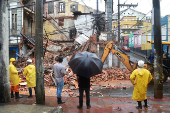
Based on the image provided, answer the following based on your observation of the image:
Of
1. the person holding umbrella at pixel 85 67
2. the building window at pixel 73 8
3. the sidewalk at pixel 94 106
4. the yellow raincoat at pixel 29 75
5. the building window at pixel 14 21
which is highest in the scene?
the building window at pixel 73 8

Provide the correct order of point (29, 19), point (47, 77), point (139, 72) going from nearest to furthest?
point (139, 72) → point (47, 77) → point (29, 19)

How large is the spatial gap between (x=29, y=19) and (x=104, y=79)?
18.5m

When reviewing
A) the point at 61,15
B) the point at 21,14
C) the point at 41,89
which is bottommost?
the point at 41,89

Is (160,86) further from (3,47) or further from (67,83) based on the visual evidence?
(3,47)

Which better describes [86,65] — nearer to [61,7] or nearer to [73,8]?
[73,8]

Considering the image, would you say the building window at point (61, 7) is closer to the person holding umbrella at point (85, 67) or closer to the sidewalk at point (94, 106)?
the sidewalk at point (94, 106)

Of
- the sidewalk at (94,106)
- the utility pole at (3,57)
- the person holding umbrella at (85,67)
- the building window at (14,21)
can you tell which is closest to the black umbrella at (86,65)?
the person holding umbrella at (85,67)

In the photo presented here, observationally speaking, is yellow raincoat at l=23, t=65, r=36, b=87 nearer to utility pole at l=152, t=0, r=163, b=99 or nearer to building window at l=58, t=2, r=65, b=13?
utility pole at l=152, t=0, r=163, b=99

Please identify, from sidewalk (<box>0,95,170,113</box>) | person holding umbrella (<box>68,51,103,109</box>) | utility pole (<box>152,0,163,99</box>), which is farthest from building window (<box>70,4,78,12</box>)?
person holding umbrella (<box>68,51,103,109</box>)

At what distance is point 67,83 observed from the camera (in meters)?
10.1

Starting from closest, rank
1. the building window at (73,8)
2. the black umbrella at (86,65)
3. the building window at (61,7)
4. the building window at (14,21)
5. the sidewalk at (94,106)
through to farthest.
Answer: the sidewalk at (94,106) → the black umbrella at (86,65) → the building window at (14,21) → the building window at (73,8) → the building window at (61,7)

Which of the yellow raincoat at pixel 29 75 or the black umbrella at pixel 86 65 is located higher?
the black umbrella at pixel 86 65

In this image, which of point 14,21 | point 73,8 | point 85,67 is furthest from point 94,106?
point 73,8

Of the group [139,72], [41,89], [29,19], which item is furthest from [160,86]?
[29,19]
